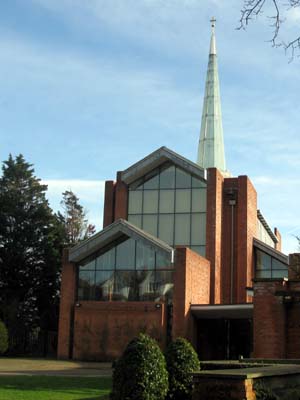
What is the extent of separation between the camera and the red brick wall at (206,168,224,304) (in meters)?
38.7

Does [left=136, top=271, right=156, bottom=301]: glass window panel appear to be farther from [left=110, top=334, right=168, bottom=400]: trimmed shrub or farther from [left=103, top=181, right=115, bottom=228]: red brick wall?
[left=110, top=334, right=168, bottom=400]: trimmed shrub

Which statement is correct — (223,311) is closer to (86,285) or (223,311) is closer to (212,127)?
(86,285)

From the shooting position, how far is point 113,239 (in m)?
35.2

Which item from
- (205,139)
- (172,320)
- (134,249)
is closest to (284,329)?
(172,320)

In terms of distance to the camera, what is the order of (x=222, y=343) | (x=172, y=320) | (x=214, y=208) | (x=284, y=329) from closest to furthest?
(x=284, y=329)
(x=172, y=320)
(x=222, y=343)
(x=214, y=208)

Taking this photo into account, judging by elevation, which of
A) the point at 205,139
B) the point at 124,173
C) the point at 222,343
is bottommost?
the point at 222,343

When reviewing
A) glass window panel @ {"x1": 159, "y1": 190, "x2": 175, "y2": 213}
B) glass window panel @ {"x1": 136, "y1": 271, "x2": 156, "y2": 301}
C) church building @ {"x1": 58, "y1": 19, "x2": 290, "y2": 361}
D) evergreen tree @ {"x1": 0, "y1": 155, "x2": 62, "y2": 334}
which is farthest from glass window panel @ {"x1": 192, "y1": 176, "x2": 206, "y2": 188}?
evergreen tree @ {"x1": 0, "y1": 155, "x2": 62, "y2": 334}

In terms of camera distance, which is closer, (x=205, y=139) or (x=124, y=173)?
(x=124, y=173)

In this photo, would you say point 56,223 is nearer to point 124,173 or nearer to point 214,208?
point 124,173

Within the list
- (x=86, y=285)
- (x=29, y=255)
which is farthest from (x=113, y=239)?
(x=29, y=255)

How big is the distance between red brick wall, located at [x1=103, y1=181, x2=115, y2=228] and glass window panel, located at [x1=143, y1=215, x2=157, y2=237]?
2752mm

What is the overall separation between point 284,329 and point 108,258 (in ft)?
48.8

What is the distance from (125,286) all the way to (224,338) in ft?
22.5

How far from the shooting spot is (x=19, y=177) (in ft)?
161
